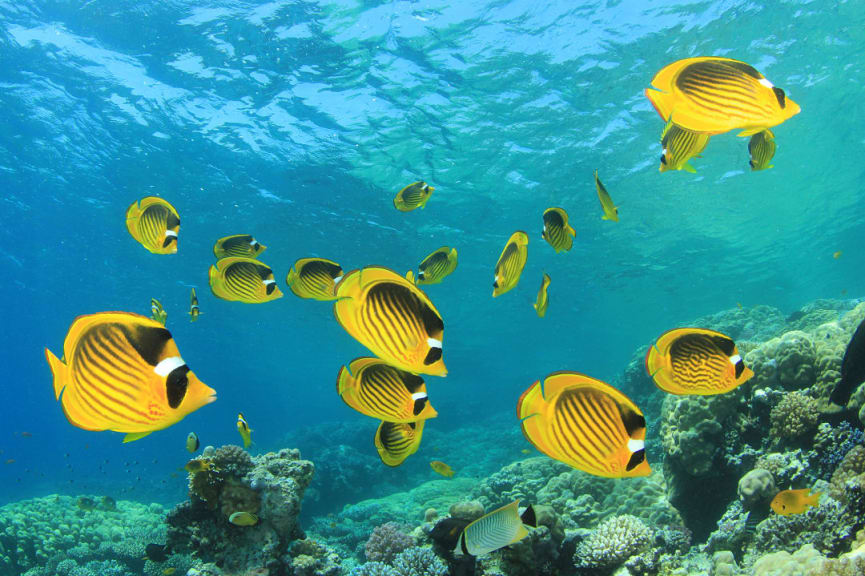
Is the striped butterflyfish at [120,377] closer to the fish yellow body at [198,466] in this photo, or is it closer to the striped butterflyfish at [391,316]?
the striped butterflyfish at [391,316]

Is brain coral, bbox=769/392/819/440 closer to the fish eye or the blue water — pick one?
the fish eye

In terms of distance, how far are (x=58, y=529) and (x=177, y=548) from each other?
7.35m

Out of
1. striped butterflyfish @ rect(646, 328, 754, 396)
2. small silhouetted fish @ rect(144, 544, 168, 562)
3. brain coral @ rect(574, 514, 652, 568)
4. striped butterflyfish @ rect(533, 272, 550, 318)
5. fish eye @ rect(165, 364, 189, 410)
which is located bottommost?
brain coral @ rect(574, 514, 652, 568)


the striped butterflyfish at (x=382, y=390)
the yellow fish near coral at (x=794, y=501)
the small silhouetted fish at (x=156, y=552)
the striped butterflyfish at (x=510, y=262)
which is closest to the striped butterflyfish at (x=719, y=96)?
the striped butterflyfish at (x=510, y=262)

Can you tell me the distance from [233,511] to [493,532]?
3389mm

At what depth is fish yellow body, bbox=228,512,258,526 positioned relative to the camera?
4887 millimetres

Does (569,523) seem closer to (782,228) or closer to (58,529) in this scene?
(58,529)

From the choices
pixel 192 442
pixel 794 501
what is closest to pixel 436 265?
pixel 794 501

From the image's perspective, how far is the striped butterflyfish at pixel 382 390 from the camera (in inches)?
94.7

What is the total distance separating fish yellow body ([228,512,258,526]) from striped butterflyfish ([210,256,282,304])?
250 cm

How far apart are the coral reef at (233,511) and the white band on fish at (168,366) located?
175 inches

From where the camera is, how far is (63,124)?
17109mm

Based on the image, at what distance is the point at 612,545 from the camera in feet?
15.4

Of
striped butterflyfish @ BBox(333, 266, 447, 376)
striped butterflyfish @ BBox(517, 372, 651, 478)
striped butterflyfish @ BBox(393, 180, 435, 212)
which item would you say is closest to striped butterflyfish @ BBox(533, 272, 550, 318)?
striped butterflyfish @ BBox(393, 180, 435, 212)
